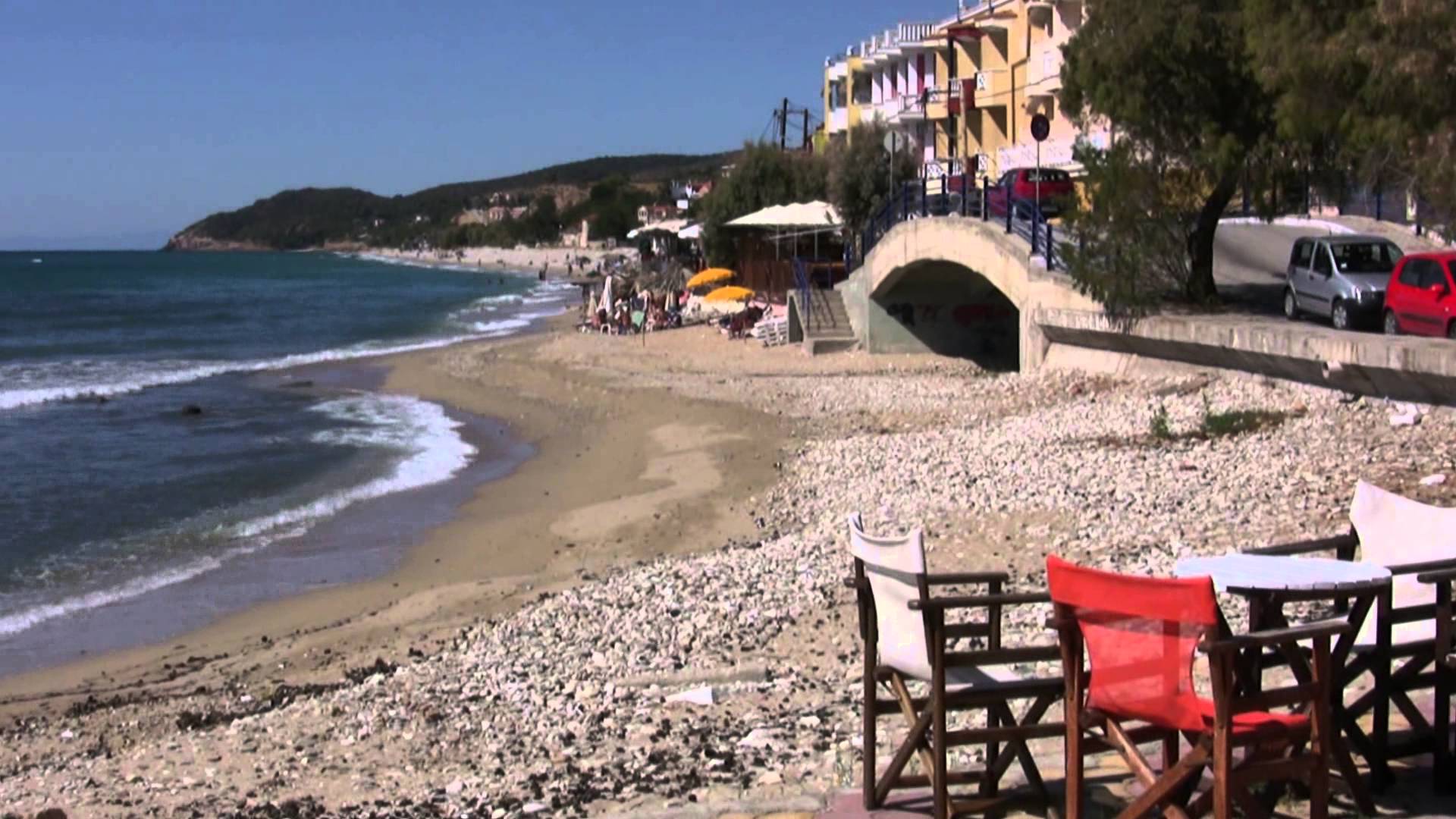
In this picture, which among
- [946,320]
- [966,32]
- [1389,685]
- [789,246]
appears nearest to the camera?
[1389,685]

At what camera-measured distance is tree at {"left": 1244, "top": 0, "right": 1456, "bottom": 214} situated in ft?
42.8

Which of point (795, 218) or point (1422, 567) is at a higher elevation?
point (795, 218)

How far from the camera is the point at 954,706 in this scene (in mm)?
5395

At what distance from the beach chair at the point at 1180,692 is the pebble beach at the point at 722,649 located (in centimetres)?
157

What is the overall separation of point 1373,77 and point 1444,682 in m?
9.82

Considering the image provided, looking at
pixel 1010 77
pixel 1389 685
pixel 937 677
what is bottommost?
pixel 1389 685

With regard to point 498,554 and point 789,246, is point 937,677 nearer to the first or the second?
point 498,554

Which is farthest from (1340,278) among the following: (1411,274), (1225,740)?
(1225,740)

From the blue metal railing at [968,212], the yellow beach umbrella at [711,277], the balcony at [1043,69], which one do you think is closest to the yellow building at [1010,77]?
the balcony at [1043,69]

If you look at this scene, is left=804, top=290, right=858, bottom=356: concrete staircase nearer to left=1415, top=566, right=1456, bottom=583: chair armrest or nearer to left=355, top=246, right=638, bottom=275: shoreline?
left=1415, top=566, right=1456, bottom=583: chair armrest

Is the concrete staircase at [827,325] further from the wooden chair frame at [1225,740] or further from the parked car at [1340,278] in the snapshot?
the wooden chair frame at [1225,740]

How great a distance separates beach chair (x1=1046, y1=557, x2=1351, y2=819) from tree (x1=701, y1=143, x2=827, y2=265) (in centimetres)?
5252

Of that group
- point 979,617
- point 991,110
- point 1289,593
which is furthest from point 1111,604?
point 991,110

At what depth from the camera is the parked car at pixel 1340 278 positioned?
20.0 m
